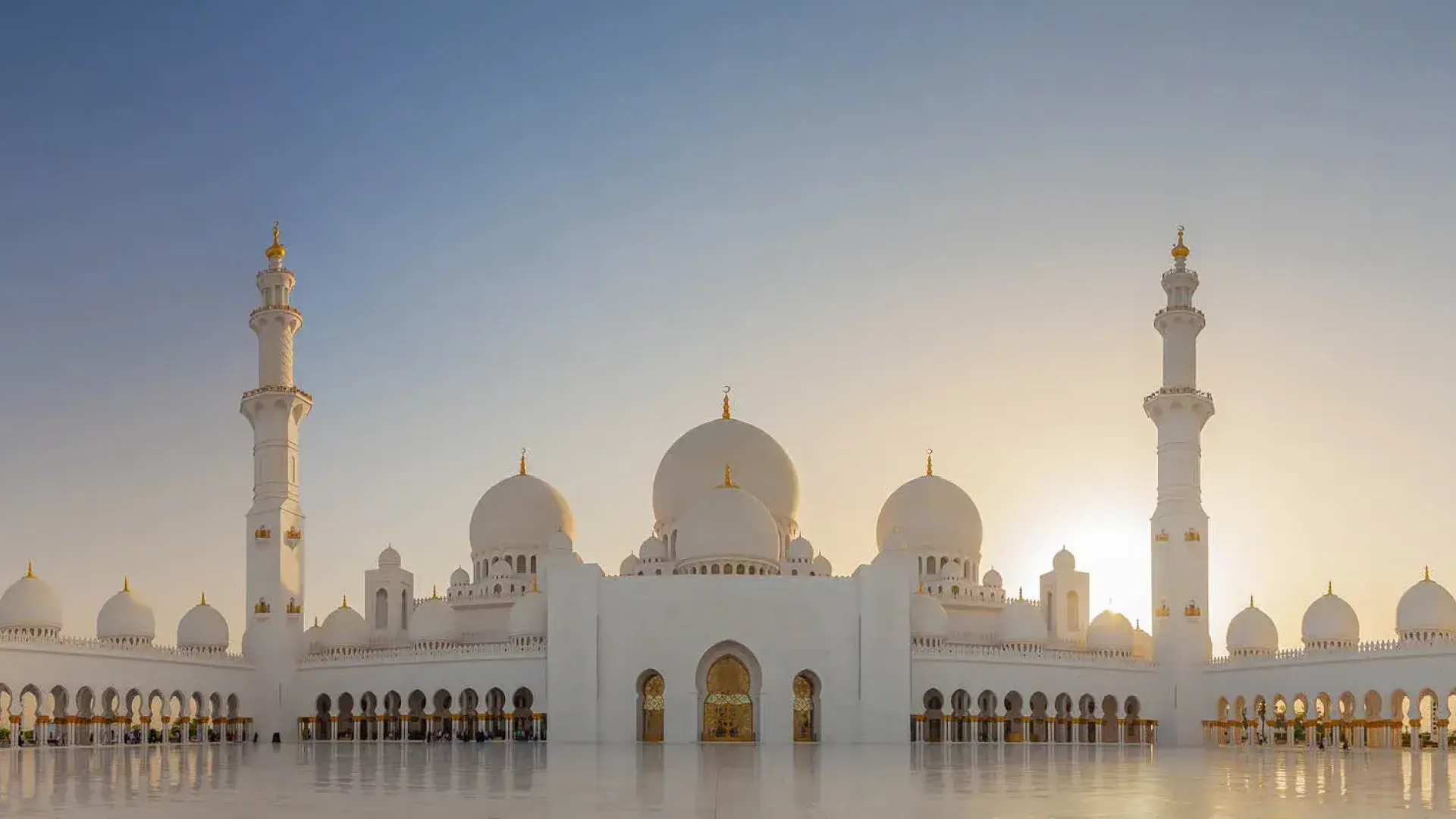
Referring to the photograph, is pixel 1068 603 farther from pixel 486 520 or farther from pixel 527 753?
pixel 527 753

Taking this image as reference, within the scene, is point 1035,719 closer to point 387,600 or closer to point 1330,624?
point 1330,624

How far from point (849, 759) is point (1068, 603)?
23305 mm

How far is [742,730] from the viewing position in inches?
1451

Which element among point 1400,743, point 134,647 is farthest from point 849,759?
point 134,647

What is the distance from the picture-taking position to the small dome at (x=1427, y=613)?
1411 inches

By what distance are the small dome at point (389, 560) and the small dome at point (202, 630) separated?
17.2 ft

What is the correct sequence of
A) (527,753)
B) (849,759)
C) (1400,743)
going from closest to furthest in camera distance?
1. (849,759)
2. (527,753)
3. (1400,743)

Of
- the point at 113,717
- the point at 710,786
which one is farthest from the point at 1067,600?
the point at 710,786

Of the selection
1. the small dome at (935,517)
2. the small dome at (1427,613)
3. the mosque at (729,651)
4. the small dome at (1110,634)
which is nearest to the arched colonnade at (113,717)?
the mosque at (729,651)

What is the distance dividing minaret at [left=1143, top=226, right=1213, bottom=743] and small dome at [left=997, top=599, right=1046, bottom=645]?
316 cm

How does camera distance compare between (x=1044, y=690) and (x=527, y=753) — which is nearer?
(x=527, y=753)

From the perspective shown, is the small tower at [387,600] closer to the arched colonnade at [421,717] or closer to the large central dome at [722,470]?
the arched colonnade at [421,717]

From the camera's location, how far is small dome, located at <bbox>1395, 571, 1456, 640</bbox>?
35.8 metres

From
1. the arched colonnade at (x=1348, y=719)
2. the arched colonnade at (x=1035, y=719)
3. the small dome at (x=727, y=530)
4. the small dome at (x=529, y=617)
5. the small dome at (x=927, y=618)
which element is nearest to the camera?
the arched colonnade at (x=1348, y=719)
